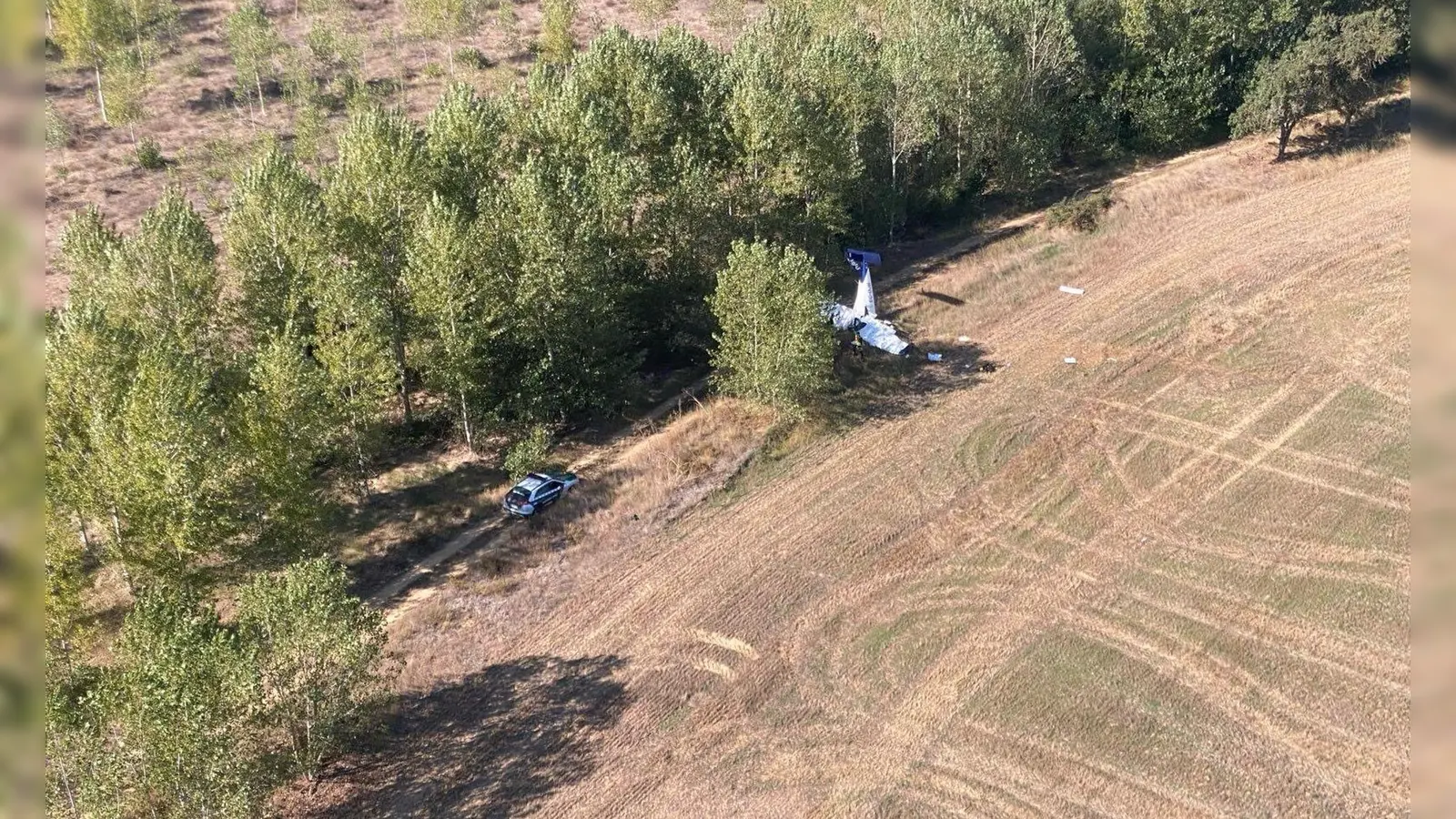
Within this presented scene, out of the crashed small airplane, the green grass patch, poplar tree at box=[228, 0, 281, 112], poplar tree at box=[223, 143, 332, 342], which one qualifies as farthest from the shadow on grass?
poplar tree at box=[228, 0, 281, 112]

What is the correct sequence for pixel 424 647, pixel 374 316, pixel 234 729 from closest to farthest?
pixel 234 729
pixel 424 647
pixel 374 316

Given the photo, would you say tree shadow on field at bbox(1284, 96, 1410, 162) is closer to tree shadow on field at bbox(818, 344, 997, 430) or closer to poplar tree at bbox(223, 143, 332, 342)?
tree shadow on field at bbox(818, 344, 997, 430)

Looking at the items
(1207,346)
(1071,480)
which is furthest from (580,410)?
(1207,346)

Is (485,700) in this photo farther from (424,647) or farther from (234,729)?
(234,729)

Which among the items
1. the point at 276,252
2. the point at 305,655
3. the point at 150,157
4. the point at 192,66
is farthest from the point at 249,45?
the point at 305,655

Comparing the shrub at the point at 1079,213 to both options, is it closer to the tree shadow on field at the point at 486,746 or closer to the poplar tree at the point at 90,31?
the tree shadow on field at the point at 486,746
